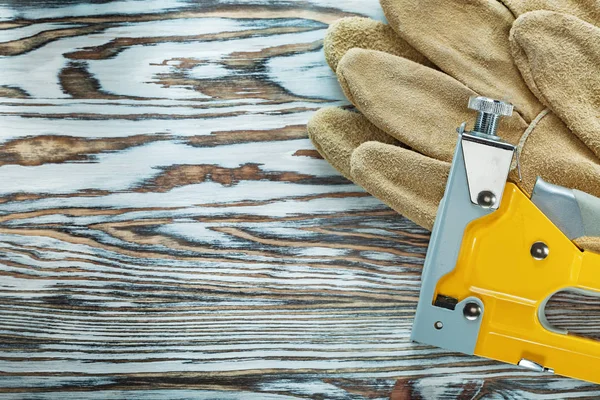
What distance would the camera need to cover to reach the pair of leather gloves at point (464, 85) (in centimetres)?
69

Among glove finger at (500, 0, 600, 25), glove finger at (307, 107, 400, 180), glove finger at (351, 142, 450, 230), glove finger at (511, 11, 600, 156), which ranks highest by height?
glove finger at (500, 0, 600, 25)

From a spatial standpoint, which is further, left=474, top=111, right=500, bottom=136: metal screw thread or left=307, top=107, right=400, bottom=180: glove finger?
left=307, top=107, right=400, bottom=180: glove finger

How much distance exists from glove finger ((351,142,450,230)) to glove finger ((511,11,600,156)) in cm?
16

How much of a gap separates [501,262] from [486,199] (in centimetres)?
8

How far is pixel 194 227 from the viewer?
0.79m

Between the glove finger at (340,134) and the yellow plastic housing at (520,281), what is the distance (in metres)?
0.19

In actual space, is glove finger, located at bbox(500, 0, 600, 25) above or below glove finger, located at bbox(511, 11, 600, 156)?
above

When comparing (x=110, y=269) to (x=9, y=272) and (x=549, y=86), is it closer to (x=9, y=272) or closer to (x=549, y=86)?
(x=9, y=272)

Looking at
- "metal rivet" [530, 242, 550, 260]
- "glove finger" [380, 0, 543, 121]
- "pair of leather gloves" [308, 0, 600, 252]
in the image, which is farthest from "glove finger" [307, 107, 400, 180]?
"metal rivet" [530, 242, 550, 260]

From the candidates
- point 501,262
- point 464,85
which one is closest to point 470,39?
point 464,85

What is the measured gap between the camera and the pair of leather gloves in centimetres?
69

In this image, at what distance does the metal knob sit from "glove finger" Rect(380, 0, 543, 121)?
0.09m

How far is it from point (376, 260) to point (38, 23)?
1.91 ft

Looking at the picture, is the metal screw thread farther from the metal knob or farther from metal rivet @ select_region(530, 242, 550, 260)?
metal rivet @ select_region(530, 242, 550, 260)
